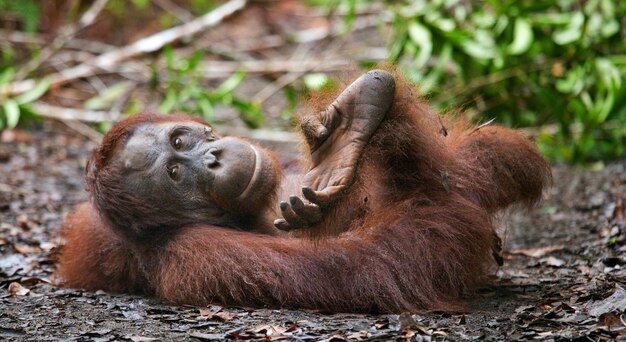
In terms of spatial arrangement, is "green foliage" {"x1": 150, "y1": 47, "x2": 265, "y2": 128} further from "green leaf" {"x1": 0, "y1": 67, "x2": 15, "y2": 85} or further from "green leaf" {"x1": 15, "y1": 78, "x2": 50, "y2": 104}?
"green leaf" {"x1": 0, "y1": 67, "x2": 15, "y2": 85}

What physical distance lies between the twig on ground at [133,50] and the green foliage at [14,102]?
18 centimetres

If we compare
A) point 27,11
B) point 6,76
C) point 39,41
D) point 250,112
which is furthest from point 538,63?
point 27,11

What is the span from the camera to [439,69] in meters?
6.21

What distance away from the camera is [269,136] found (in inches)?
260

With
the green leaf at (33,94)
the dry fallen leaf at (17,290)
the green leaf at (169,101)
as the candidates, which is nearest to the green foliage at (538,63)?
the green leaf at (169,101)

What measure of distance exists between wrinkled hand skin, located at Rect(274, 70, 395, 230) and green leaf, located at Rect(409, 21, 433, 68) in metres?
3.14

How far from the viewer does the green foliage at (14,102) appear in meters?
6.59

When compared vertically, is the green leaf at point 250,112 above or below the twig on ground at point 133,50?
below

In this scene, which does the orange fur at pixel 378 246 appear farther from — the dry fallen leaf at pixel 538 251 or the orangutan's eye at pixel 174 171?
the dry fallen leaf at pixel 538 251

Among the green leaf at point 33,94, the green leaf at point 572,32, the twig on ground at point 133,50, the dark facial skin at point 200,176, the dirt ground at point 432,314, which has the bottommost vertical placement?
the dirt ground at point 432,314

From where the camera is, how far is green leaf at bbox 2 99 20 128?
21.4 feet

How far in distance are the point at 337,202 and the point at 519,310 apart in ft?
2.42

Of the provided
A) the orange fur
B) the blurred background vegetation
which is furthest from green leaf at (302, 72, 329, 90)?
the orange fur

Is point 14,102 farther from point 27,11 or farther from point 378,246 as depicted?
point 378,246
